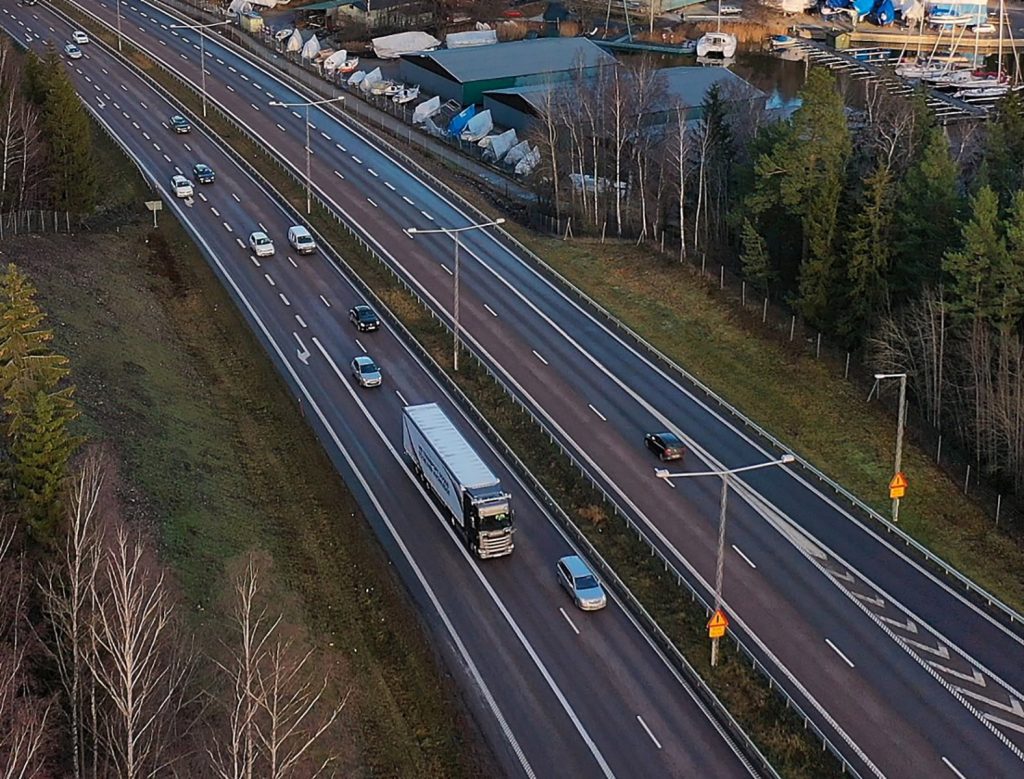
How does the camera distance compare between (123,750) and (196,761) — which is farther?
(196,761)

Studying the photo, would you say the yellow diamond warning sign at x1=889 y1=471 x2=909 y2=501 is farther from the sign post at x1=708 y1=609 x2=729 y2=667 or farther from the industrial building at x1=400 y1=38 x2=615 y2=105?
the industrial building at x1=400 y1=38 x2=615 y2=105

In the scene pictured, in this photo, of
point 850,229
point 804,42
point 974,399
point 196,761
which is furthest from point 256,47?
point 196,761

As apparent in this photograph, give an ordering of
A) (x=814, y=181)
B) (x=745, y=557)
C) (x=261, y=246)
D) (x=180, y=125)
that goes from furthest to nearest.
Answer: (x=180, y=125) → (x=261, y=246) → (x=814, y=181) → (x=745, y=557)

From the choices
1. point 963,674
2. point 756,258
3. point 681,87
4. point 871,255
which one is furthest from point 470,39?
point 963,674

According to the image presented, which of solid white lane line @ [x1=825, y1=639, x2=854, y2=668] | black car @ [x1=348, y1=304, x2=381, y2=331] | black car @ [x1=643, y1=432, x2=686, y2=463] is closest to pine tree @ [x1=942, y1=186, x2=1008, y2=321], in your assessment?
black car @ [x1=643, y1=432, x2=686, y2=463]

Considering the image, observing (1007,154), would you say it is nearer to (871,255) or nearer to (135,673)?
(871,255)

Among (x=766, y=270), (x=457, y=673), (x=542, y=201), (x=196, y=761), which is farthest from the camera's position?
(x=542, y=201)

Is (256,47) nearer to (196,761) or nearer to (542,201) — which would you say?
(542,201)
